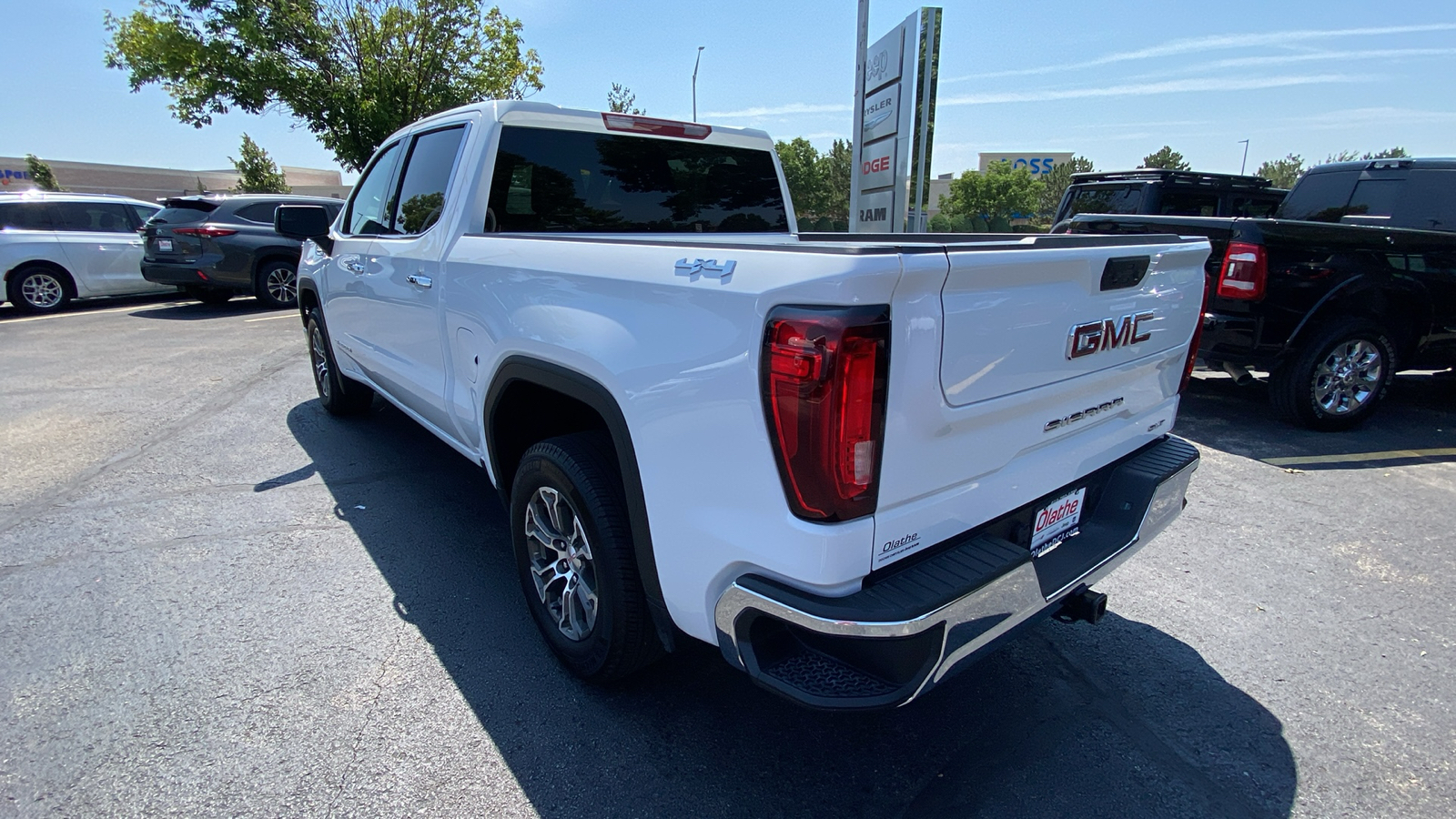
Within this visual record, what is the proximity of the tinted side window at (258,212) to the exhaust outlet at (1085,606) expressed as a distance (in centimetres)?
1285

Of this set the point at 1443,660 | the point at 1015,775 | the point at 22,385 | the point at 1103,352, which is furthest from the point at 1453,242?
the point at 22,385

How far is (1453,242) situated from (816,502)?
21.9 ft

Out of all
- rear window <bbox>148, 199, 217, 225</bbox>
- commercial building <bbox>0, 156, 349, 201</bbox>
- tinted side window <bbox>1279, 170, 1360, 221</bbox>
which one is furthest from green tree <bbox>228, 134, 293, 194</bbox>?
tinted side window <bbox>1279, 170, 1360, 221</bbox>

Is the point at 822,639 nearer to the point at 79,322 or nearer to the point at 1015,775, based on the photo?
the point at 1015,775

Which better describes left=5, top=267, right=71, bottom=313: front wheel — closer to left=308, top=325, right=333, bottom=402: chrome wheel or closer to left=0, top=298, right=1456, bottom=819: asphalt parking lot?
left=308, top=325, right=333, bottom=402: chrome wheel

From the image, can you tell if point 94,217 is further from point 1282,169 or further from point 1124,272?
point 1282,169

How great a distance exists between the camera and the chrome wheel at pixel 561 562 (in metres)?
2.50

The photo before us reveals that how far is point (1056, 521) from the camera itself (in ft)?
7.48

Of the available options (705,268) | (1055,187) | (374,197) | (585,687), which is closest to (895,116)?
(374,197)

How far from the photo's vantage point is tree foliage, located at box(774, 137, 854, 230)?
6272 centimetres

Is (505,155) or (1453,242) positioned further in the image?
(1453,242)

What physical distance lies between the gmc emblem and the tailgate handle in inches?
4.1

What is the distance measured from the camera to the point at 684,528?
1915 mm

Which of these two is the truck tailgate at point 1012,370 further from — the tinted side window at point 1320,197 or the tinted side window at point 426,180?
the tinted side window at point 1320,197
